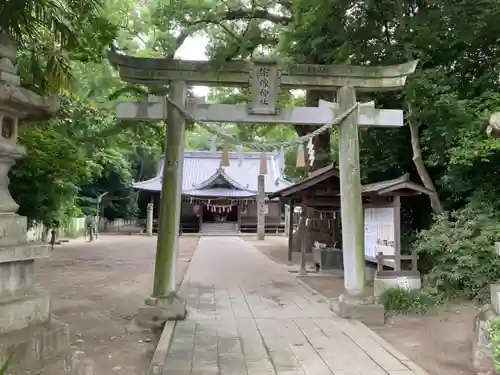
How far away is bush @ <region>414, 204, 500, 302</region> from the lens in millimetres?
8820

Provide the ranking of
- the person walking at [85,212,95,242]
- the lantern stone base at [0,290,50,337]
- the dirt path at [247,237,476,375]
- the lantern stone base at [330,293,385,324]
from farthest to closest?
1. the person walking at [85,212,95,242]
2. the lantern stone base at [330,293,385,324]
3. the dirt path at [247,237,476,375]
4. the lantern stone base at [0,290,50,337]

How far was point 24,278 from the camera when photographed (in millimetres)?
4500

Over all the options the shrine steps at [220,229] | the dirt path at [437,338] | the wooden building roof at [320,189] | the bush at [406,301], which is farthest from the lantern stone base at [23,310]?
the shrine steps at [220,229]

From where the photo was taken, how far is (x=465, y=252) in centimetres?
901

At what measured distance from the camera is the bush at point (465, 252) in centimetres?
882

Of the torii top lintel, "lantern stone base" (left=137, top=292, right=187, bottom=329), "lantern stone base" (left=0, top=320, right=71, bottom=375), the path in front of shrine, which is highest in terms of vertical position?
the torii top lintel

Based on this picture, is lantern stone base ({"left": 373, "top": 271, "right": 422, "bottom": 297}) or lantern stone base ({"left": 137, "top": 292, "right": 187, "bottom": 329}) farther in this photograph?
lantern stone base ({"left": 373, "top": 271, "right": 422, "bottom": 297})

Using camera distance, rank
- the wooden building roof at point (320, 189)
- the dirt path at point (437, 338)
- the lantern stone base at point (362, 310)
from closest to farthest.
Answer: the dirt path at point (437, 338) → the lantern stone base at point (362, 310) → the wooden building roof at point (320, 189)

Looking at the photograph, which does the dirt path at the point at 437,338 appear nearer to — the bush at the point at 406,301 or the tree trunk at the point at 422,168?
the bush at the point at 406,301

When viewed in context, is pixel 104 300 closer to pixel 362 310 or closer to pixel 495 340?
pixel 362 310

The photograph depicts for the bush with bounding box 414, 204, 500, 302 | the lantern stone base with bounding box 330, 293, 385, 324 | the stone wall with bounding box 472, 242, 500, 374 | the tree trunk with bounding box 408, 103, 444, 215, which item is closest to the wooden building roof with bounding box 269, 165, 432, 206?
the tree trunk with bounding box 408, 103, 444, 215

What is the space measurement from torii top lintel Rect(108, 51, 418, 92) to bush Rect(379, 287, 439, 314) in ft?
12.5

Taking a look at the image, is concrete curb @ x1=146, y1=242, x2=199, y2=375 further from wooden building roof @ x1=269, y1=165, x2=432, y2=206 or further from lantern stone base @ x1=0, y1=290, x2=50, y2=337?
wooden building roof @ x1=269, y1=165, x2=432, y2=206

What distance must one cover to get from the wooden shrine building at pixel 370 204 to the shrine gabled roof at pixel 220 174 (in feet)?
65.0
